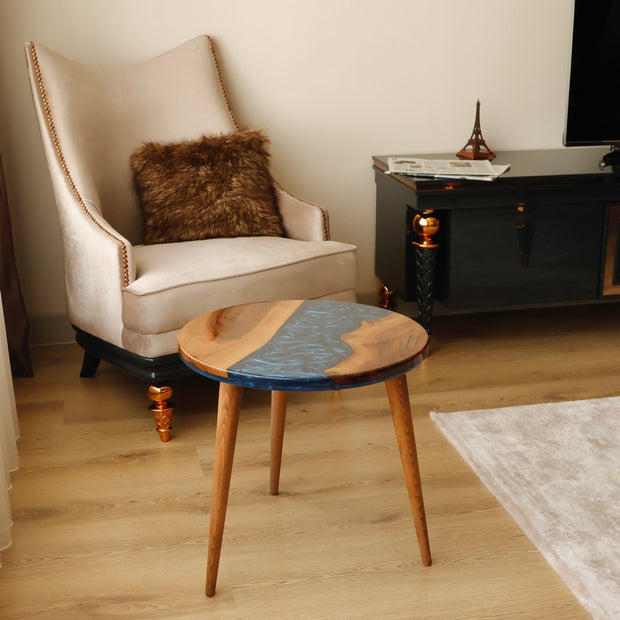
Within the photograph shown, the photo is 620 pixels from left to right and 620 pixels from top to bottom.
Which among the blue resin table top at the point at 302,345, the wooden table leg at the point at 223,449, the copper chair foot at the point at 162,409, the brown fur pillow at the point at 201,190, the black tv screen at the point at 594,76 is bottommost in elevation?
the copper chair foot at the point at 162,409

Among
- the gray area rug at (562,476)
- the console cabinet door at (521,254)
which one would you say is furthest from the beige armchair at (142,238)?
the gray area rug at (562,476)

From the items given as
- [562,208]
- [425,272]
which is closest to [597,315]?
[562,208]

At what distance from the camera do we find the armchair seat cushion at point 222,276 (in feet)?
6.89

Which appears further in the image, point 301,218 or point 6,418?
point 301,218

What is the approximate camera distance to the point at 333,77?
9.62 ft

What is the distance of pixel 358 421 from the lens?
2.25 metres

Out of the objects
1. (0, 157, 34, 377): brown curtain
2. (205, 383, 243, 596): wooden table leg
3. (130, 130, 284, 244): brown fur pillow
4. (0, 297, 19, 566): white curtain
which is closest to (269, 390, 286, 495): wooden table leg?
(205, 383, 243, 596): wooden table leg

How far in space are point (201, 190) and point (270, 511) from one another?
1108mm

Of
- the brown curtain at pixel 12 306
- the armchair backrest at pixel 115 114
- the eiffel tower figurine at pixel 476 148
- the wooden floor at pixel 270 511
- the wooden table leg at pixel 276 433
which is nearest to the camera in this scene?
the wooden floor at pixel 270 511

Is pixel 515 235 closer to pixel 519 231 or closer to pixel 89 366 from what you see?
pixel 519 231

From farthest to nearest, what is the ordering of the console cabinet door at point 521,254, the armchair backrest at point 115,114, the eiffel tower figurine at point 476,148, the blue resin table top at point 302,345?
1. the eiffel tower figurine at point 476,148
2. the console cabinet door at point 521,254
3. the armchair backrest at point 115,114
4. the blue resin table top at point 302,345

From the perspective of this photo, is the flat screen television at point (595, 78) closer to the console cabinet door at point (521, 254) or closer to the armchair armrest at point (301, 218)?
the console cabinet door at point (521, 254)

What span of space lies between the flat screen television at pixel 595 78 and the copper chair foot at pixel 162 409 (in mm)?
1664

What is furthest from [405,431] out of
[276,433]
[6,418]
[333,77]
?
[333,77]
